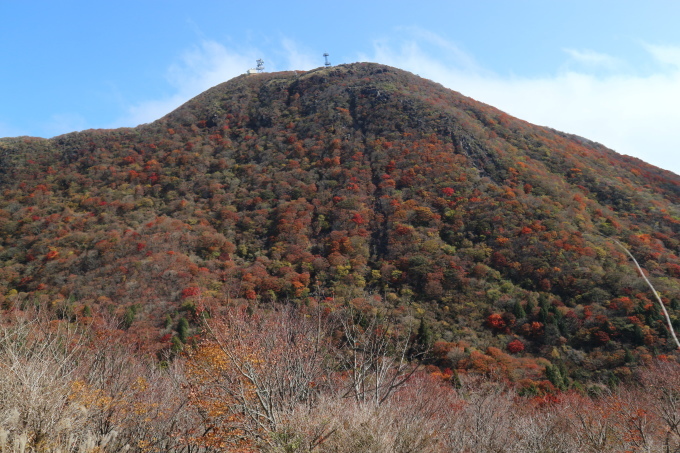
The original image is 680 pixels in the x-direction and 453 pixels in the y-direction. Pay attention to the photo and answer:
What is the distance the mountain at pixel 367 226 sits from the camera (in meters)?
38.3

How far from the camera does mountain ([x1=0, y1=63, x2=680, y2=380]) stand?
38.3 m

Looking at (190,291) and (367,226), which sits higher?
(367,226)

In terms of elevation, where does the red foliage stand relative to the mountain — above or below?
below

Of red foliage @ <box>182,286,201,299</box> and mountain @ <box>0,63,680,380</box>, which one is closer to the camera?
mountain @ <box>0,63,680,380</box>

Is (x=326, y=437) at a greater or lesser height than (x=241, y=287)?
greater

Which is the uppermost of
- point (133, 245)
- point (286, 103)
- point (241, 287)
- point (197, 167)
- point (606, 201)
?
point (286, 103)

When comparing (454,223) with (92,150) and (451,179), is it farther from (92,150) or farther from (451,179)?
(92,150)

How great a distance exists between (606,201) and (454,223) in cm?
2109

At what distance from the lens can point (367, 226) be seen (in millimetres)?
53844

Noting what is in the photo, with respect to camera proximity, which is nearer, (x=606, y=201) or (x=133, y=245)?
(x=133, y=245)

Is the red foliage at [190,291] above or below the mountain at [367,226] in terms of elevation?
below

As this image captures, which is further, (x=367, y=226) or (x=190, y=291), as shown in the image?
(x=367, y=226)

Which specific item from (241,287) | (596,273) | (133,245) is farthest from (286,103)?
(596,273)

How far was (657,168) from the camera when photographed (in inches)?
2768
